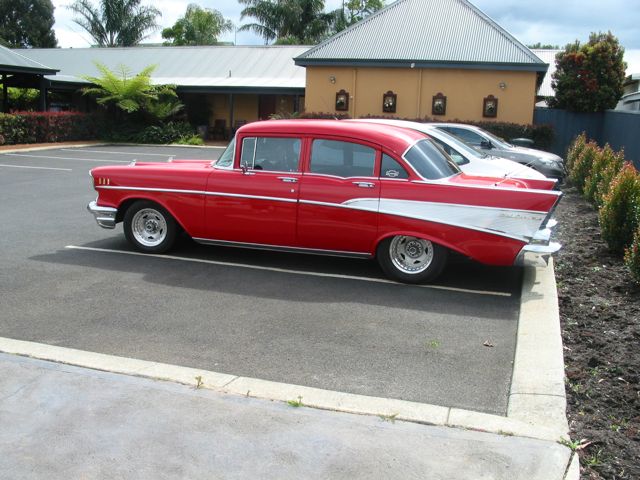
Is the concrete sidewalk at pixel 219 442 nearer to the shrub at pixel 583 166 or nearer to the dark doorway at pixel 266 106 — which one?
the shrub at pixel 583 166

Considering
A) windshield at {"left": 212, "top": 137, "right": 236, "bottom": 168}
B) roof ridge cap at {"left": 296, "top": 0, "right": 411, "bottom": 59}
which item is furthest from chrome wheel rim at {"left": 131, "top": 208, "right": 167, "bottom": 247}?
roof ridge cap at {"left": 296, "top": 0, "right": 411, "bottom": 59}

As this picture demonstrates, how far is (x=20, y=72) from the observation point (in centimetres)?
2792

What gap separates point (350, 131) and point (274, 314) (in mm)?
2432

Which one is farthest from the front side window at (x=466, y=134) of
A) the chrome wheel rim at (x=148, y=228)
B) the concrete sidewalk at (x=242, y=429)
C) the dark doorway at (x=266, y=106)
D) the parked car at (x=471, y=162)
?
the dark doorway at (x=266, y=106)

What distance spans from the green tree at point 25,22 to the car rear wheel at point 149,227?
58420 mm

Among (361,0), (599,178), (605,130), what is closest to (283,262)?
(599,178)

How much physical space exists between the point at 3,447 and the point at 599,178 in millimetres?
11041

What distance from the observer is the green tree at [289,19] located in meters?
48.9

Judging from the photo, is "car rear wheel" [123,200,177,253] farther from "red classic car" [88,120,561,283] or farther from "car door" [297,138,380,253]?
"car door" [297,138,380,253]

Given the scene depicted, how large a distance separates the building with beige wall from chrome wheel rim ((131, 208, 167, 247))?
61.8 feet

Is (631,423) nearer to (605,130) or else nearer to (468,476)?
(468,476)

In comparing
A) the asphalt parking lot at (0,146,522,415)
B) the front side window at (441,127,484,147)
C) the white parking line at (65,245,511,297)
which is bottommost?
the asphalt parking lot at (0,146,522,415)

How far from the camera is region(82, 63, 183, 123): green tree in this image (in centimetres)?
3095

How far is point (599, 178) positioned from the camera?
1218 centimetres
